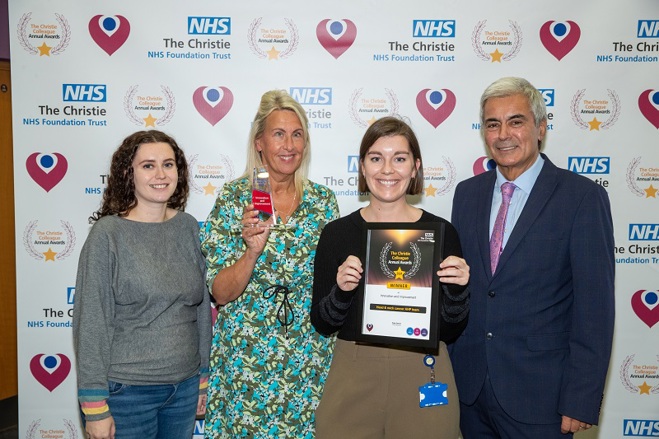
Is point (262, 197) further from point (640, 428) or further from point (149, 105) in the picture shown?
point (640, 428)

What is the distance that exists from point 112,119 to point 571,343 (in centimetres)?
329

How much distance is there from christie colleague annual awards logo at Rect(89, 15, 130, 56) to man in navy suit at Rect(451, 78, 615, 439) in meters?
2.67

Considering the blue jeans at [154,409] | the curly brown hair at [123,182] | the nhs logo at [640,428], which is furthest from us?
the nhs logo at [640,428]

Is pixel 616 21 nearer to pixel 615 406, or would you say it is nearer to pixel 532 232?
pixel 532 232

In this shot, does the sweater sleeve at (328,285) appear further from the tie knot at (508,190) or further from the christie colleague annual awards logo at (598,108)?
the christie colleague annual awards logo at (598,108)

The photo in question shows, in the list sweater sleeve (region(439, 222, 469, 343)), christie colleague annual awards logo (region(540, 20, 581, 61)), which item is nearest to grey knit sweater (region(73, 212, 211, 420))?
sweater sleeve (region(439, 222, 469, 343))

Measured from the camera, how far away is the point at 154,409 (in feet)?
8.12

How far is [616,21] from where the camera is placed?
3625 millimetres

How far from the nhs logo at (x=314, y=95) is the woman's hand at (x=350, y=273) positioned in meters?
1.86

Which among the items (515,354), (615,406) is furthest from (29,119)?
(615,406)

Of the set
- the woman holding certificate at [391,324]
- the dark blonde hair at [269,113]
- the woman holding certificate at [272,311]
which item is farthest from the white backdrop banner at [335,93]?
the woman holding certificate at [391,324]

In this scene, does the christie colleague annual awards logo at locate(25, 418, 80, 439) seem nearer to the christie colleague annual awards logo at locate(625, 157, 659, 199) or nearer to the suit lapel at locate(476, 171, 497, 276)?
the suit lapel at locate(476, 171, 497, 276)

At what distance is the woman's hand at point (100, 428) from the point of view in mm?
2305

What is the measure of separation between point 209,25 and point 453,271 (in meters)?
2.66
